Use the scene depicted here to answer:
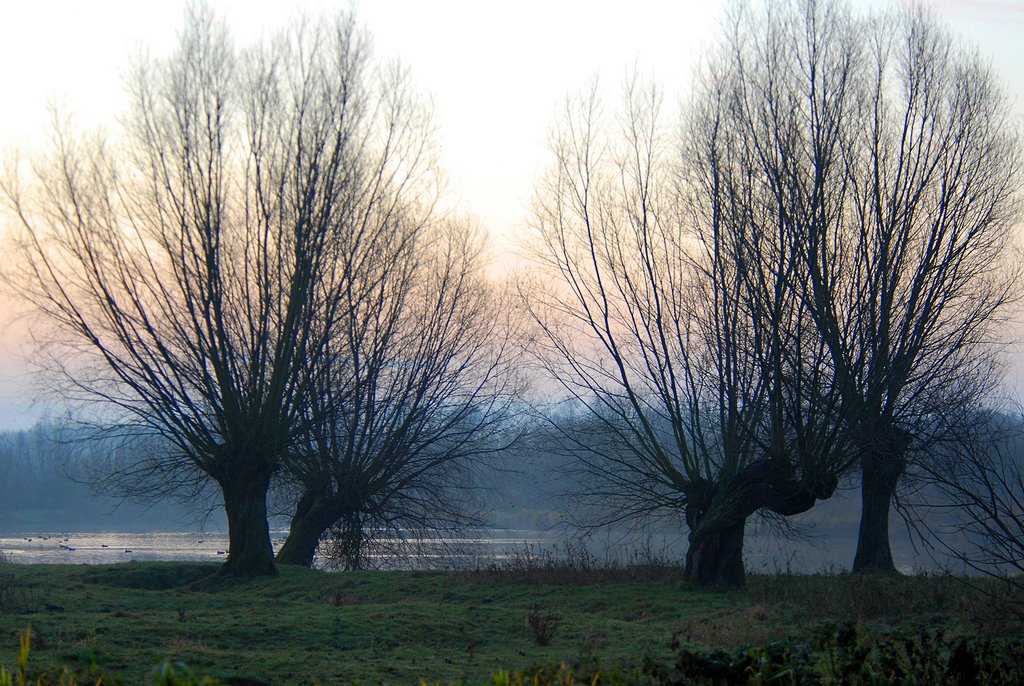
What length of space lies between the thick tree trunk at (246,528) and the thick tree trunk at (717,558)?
8.56 metres

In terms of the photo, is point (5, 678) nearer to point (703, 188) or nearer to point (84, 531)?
point (703, 188)

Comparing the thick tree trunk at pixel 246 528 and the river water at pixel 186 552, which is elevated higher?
the thick tree trunk at pixel 246 528

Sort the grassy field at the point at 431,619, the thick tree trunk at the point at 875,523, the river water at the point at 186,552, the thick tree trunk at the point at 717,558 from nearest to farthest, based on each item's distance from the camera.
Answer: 1. the grassy field at the point at 431,619
2. the thick tree trunk at the point at 717,558
3. the thick tree trunk at the point at 875,523
4. the river water at the point at 186,552

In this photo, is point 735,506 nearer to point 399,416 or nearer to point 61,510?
point 399,416

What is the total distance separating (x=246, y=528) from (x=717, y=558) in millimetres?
9530

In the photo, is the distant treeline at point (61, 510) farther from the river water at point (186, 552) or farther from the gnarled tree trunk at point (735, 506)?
the gnarled tree trunk at point (735, 506)

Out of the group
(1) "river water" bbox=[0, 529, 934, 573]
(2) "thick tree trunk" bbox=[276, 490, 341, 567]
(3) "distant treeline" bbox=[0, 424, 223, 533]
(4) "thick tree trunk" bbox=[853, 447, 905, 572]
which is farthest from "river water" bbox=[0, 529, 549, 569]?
(3) "distant treeline" bbox=[0, 424, 223, 533]

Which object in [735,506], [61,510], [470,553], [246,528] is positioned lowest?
[61,510]

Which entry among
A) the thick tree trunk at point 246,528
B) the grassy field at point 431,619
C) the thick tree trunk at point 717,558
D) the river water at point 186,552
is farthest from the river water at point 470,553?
the thick tree trunk at point 246,528

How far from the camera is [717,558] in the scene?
52.3 ft

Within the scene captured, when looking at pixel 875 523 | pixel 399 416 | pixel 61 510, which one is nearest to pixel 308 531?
pixel 399 416

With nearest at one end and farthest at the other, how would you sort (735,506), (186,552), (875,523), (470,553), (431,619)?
1. (431,619)
2. (735,506)
3. (875,523)
4. (470,553)
5. (186,552)

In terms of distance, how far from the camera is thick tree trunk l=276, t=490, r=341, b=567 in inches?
868

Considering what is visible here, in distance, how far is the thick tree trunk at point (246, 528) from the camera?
57.5ft
